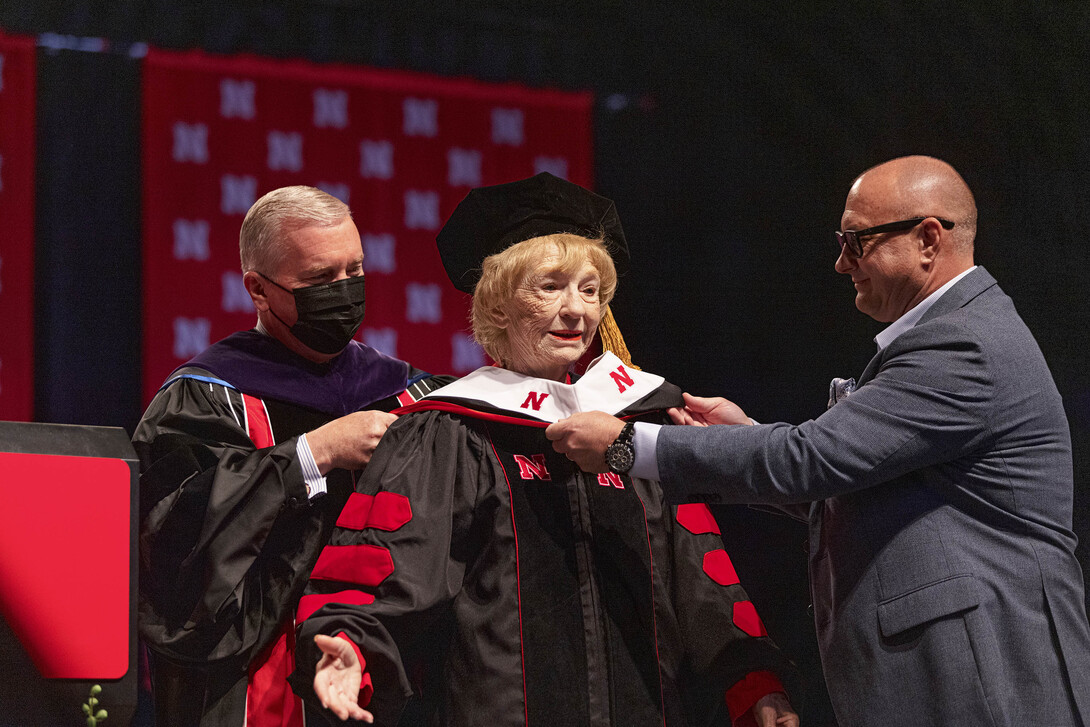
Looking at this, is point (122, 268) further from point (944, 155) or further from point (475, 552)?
point (944, 155)

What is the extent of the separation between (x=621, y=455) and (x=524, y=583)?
14.1 inches

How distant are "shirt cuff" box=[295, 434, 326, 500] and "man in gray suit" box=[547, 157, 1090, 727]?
0.63 metres

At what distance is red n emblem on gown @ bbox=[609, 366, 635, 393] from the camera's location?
2714mm

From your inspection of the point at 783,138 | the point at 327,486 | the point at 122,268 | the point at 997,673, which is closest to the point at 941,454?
the point at 997,673

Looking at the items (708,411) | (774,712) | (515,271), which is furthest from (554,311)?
(774,712)

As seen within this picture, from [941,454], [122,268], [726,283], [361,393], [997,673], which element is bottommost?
[997,673]

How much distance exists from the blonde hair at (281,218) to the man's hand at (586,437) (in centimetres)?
99

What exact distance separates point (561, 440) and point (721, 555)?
509mm

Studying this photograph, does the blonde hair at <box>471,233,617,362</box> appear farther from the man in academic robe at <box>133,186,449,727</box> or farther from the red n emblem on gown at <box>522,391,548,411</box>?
the man in academic robe at <box>133,186,449,727</box>

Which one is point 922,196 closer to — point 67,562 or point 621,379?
point 621,379

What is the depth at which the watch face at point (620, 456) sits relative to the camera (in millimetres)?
2461

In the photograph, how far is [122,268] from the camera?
514 centimetres

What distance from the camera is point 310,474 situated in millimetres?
2715

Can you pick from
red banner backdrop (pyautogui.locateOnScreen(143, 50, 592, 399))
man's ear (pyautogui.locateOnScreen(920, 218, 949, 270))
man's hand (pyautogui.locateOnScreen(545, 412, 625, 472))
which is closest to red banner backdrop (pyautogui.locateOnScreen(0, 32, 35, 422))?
red banner backdrop (pyautogui.locateOnScreen(143, 50, 592, 399))
